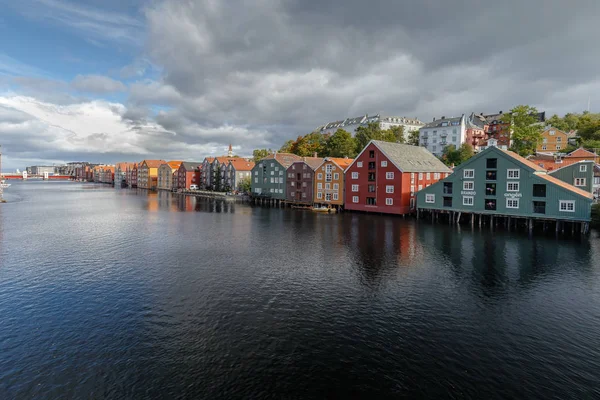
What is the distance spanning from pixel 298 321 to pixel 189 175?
139947mm

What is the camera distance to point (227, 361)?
53.8 ft

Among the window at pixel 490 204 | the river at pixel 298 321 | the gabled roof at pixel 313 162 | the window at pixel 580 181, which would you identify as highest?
the gabled roof at pixel 313 162

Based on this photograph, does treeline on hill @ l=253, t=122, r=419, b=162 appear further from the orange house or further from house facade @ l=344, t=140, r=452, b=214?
house facade @ l=344, t=140, r=452, b=214

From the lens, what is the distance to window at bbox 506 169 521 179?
53.7 metres

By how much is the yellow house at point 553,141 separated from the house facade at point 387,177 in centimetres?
5052

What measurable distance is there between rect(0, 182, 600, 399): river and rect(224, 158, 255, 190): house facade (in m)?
87.4

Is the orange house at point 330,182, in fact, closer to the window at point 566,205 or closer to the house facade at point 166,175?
the window at point 566,205

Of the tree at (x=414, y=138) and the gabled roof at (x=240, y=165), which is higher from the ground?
the tree at (x=414, y=138)

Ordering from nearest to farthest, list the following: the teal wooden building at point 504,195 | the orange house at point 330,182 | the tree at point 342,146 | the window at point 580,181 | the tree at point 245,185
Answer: the teal wooden building at point 504,195 → the window at point 580,181 → the orange house at point 330,182 → the tree at point 342,146 → the tree at point 245,185

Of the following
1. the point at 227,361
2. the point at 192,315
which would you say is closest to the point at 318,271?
the point at 192,315

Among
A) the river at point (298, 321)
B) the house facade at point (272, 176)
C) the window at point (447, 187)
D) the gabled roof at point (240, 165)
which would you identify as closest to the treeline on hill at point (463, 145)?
the gabled roof at point (240, 165)

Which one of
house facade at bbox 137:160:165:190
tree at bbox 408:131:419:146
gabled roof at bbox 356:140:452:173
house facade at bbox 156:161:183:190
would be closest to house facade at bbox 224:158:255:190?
house facade at bbox 156:161:183:190

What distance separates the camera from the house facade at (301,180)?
290 ft

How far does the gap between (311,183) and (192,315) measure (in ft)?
225
